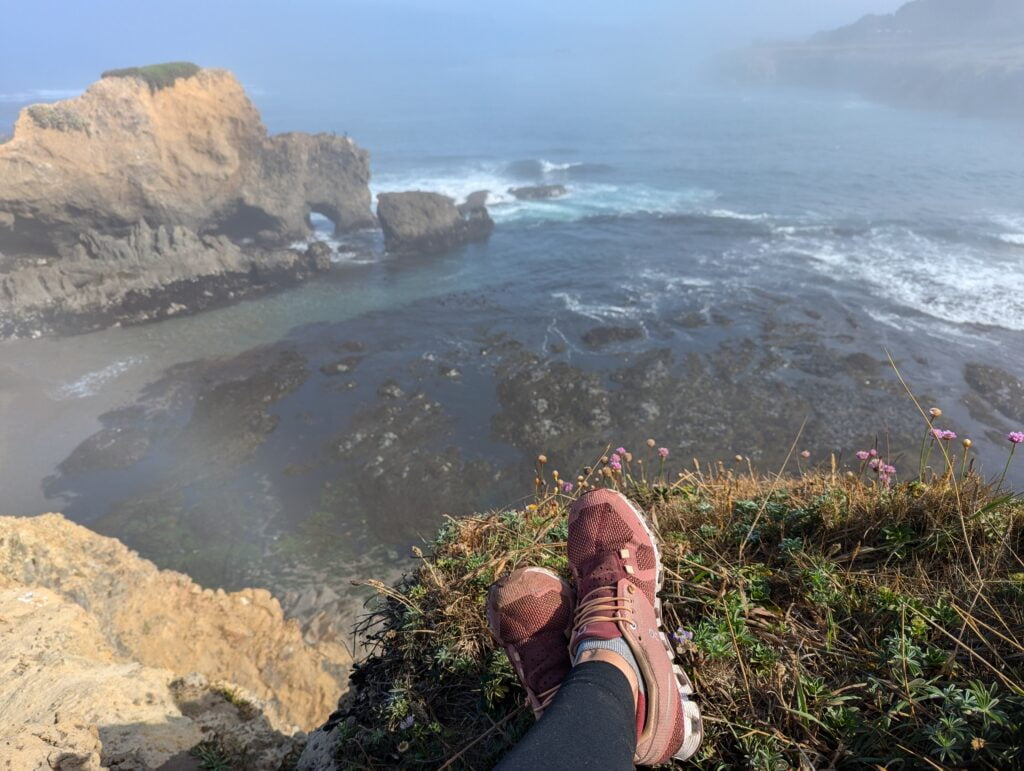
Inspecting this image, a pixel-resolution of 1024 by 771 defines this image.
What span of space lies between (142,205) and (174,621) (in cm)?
2435

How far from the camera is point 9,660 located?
180 inches

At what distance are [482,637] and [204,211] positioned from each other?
31.5m

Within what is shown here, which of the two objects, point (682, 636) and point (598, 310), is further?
point (598, 310)

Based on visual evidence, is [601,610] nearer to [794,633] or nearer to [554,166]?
[794,633]

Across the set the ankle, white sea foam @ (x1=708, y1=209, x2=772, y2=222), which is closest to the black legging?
the ankle

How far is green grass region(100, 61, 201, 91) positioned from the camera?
26.1 m

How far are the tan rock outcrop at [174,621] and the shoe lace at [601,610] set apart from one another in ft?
21.6

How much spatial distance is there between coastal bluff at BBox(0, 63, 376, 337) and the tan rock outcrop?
1690cm

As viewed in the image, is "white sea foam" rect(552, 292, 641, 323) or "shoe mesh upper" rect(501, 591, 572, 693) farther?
"white sea foam" rect(552, 292, 641, 323)

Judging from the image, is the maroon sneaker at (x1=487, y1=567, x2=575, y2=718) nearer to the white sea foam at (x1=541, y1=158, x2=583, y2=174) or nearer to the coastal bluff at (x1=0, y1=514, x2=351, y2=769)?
the coastal bluff at (x1=0, y1=514, x2=351, y2=769)

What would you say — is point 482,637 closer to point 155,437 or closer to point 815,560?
point 815,560

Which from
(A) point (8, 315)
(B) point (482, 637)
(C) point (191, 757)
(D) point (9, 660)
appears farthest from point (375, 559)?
(A) point (8, 315)

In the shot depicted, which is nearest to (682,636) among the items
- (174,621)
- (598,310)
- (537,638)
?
(537,638)

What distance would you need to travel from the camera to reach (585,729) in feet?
6.31
